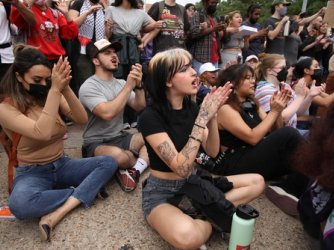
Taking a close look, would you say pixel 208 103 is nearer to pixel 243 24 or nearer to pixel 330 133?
pixel 330 133

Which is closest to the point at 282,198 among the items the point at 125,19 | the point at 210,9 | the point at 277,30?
the point at 125,19

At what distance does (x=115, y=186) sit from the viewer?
3102 mm

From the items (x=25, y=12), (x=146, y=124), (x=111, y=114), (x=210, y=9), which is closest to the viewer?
(x=146, y=124)

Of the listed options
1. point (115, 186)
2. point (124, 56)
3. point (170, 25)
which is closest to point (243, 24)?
point (170, 25)

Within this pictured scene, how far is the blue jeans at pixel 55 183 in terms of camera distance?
2.37 meters

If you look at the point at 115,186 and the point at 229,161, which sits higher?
the point at 229,161

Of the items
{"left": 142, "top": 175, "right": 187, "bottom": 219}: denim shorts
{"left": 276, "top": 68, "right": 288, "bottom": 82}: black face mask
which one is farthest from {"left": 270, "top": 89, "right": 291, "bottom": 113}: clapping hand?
{"left": 276, "top": 68, "right": 288, "bottom": 82}: black face mask

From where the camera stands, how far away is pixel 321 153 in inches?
66.6

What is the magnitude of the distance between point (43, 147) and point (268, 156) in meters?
1.95

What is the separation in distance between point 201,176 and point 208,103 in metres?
0.62

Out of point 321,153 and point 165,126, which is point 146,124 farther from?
point 321,153

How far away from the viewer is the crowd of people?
84.9 inches

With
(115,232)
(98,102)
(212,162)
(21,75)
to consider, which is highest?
(21,75)

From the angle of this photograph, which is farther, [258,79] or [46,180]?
[258,79]
